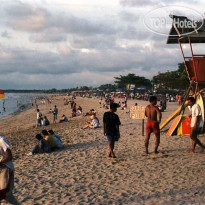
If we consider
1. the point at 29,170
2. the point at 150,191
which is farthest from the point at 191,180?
the point at 29,170

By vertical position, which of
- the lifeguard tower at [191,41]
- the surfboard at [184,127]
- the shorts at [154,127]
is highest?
the lifeguard tower at [191,41]

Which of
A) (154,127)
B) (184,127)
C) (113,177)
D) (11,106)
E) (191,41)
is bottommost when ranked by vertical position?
(11,106)

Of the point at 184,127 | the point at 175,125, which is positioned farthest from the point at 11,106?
the point at 184,127

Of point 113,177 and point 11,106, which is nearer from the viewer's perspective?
point 113,177

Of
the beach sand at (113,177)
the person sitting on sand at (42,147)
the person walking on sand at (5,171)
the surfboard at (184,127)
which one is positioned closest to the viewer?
the person walking on sand at (5,171)

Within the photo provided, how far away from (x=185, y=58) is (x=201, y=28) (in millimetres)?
1177

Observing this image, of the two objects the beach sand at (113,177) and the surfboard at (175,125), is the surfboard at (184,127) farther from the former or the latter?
the beach sand at (113,177)

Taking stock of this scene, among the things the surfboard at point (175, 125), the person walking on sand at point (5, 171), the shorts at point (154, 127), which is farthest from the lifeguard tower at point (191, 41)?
the person walking on sand at point (5, 171)

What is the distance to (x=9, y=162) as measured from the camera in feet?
12.8

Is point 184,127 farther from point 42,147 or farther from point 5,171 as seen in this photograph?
point 5,171

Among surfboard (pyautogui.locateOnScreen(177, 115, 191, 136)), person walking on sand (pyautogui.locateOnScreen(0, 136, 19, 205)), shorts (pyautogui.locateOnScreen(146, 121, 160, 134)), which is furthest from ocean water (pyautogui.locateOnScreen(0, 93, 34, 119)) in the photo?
person walking on sand (pyautogui.locateOnScreen(0, 136, 19, 205))

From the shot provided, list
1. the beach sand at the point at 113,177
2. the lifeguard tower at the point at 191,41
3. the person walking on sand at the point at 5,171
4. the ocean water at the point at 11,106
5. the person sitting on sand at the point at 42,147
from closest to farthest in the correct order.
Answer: the person walking on sand at the point at 5,171 < the beach sand at the point at 113,177 < the person sitting on sand at the point at 42,147 < the lifeguard tower at the point at 191,41 < the ocean water at the point at 11,106

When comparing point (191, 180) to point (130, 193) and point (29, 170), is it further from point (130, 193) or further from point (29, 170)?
point (29, 170)

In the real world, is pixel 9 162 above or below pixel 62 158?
above
